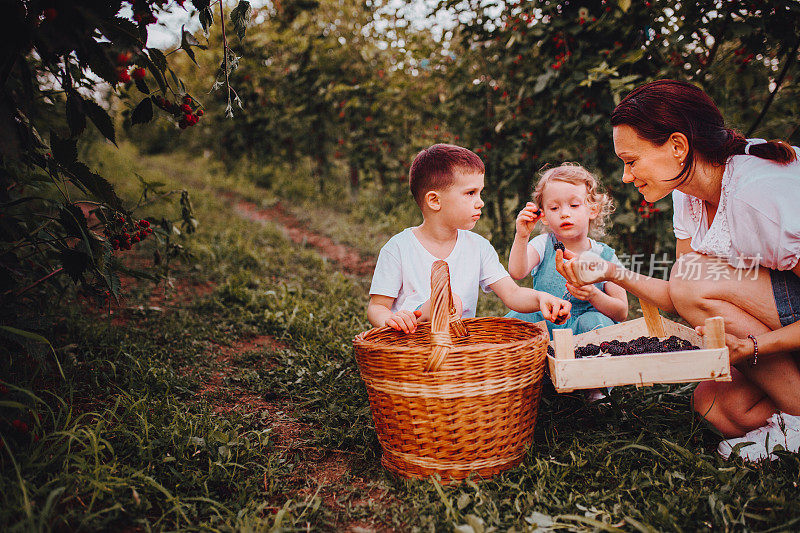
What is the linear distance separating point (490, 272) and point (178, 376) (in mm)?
1432

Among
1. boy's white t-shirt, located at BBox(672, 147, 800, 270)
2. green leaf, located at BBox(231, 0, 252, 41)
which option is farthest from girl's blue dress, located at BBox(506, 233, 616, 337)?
green leaf, located at BBox(231, 0, 252, 41)

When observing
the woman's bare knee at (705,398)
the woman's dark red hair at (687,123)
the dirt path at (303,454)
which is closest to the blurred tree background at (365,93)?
the dirt path at (303,454)

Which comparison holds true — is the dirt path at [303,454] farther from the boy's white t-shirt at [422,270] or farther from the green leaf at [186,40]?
the green leaf at [186,40]

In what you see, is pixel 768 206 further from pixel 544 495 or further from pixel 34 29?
pixel 34 29

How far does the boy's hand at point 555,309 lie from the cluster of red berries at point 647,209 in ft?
5.54

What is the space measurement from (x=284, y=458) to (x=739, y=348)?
5.06ft

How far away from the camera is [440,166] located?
7.10 feet

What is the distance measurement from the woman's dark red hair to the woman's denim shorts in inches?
17.1

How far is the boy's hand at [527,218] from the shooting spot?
2152 millimetres

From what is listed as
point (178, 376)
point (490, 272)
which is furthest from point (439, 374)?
point (178, 376)

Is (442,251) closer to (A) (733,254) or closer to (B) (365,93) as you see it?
(A) (733,254)

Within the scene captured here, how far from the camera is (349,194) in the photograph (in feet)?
23.7

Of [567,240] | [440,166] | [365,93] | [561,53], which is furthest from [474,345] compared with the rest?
[365,93]

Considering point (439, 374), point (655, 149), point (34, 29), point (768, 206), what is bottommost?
point (439, 374)
